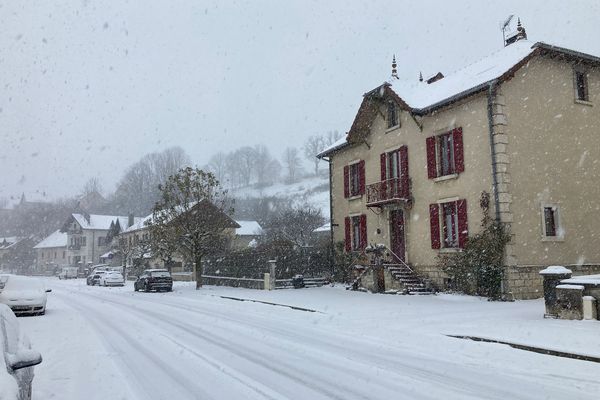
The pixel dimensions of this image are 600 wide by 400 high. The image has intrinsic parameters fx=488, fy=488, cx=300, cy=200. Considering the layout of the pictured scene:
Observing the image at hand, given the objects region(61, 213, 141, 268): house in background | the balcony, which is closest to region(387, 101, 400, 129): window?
the balcony

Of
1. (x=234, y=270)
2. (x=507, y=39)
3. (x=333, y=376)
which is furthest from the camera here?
(x=234, y=270)

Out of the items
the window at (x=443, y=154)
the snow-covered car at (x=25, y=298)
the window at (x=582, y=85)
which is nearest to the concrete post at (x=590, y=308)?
the window at (x=443, y=154)

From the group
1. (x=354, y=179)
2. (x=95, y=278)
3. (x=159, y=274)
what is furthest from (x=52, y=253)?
(x=354, y=179)

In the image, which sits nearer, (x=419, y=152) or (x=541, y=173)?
(x=541, y=173)

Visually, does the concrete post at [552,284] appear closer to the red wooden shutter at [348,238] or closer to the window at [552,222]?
the window at [552,222]

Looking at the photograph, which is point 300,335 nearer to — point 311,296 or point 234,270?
point 311,296

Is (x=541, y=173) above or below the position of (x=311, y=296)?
→ above

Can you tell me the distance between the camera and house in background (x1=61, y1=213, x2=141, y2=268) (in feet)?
239

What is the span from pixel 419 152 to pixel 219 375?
54.6ft

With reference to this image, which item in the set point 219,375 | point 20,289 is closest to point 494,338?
point 219,375

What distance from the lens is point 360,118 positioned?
80.9 ft

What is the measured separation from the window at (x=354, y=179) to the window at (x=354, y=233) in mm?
1345

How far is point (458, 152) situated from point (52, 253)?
78.1m

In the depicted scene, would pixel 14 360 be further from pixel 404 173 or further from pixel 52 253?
pixel 52 253
